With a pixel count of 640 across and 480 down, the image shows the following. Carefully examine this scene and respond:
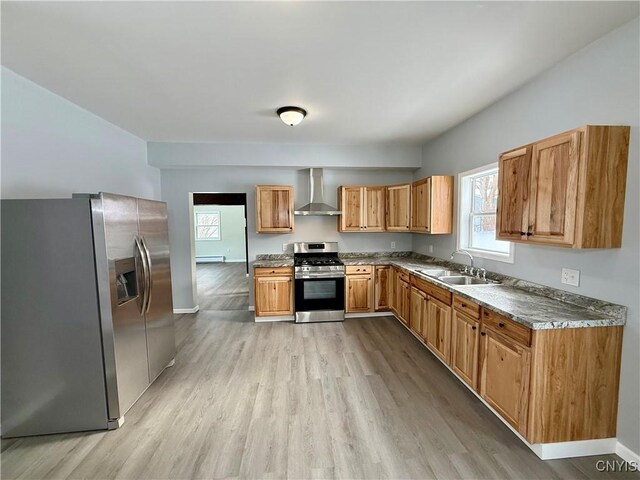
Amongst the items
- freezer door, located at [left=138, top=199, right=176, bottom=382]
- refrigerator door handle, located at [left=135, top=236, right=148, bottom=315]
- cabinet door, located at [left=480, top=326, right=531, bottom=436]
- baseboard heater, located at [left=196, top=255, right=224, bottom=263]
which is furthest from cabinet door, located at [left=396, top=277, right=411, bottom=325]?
baseboard heater, located at [left=196, top=255, right=224, bottom=263]

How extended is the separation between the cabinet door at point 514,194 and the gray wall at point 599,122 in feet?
1.07

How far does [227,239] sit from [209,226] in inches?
33.0

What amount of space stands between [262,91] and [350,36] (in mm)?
1043

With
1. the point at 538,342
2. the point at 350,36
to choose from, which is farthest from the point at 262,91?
the point at 538,342

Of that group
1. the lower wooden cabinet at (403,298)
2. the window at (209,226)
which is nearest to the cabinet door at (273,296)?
the lower wooden cabinet at (403,298)

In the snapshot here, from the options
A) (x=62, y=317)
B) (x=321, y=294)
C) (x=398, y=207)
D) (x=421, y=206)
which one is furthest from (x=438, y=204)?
(x=62, y=317)

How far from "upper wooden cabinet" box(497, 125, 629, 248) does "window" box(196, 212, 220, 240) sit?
32.7ft

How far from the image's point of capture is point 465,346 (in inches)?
95.6

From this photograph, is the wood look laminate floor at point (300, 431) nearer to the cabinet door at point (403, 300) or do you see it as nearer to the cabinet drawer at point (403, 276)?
the cabinet door at point (403, 300)

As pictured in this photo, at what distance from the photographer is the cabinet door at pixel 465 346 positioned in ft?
7.51

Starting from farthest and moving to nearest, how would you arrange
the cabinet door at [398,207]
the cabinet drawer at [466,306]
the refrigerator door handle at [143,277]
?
the cabinet door at [398,207] < the refrigerator door handle at [143,277] < the cabinet drawer at [466,306]

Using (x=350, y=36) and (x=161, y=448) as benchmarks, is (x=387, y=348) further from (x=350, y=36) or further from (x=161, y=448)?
(x=350, y=36)

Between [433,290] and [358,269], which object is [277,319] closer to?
[358,269]

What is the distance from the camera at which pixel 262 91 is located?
8.18 ft
